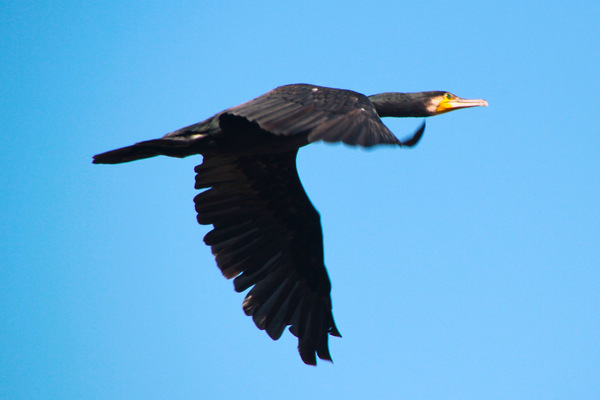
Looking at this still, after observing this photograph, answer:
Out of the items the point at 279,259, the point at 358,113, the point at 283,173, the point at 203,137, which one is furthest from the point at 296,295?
the point at 358,113

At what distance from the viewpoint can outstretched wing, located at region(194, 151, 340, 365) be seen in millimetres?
8523

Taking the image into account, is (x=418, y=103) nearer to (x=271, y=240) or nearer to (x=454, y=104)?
(x=454, y=104)

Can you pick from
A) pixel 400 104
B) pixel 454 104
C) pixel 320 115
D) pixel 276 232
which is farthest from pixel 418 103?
pixel 320 115

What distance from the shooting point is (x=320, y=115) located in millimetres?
6000

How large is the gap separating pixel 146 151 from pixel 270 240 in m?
2.22

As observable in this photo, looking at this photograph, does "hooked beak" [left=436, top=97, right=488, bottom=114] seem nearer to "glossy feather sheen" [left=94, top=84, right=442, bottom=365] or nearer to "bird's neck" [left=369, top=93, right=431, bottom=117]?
"bird's neck" [left=369, top=93, right=431, bottom=117]

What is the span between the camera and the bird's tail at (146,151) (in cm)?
706

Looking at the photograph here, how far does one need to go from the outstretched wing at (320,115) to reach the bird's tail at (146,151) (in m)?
0.67

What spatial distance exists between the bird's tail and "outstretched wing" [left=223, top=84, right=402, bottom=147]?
2.20 feet

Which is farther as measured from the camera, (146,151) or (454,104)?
(454,104)

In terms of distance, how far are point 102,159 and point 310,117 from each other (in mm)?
2256

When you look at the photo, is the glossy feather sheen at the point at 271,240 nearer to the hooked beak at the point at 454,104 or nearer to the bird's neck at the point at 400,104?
the bird's neck at the point at 400,104

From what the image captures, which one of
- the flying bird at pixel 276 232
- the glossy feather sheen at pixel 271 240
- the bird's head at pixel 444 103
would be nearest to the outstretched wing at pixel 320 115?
the flying bird at pixel 276 232

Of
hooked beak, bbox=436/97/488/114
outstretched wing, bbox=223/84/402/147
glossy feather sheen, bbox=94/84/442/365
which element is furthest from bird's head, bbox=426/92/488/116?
outstretched wing, bbox=223/84/402/147
